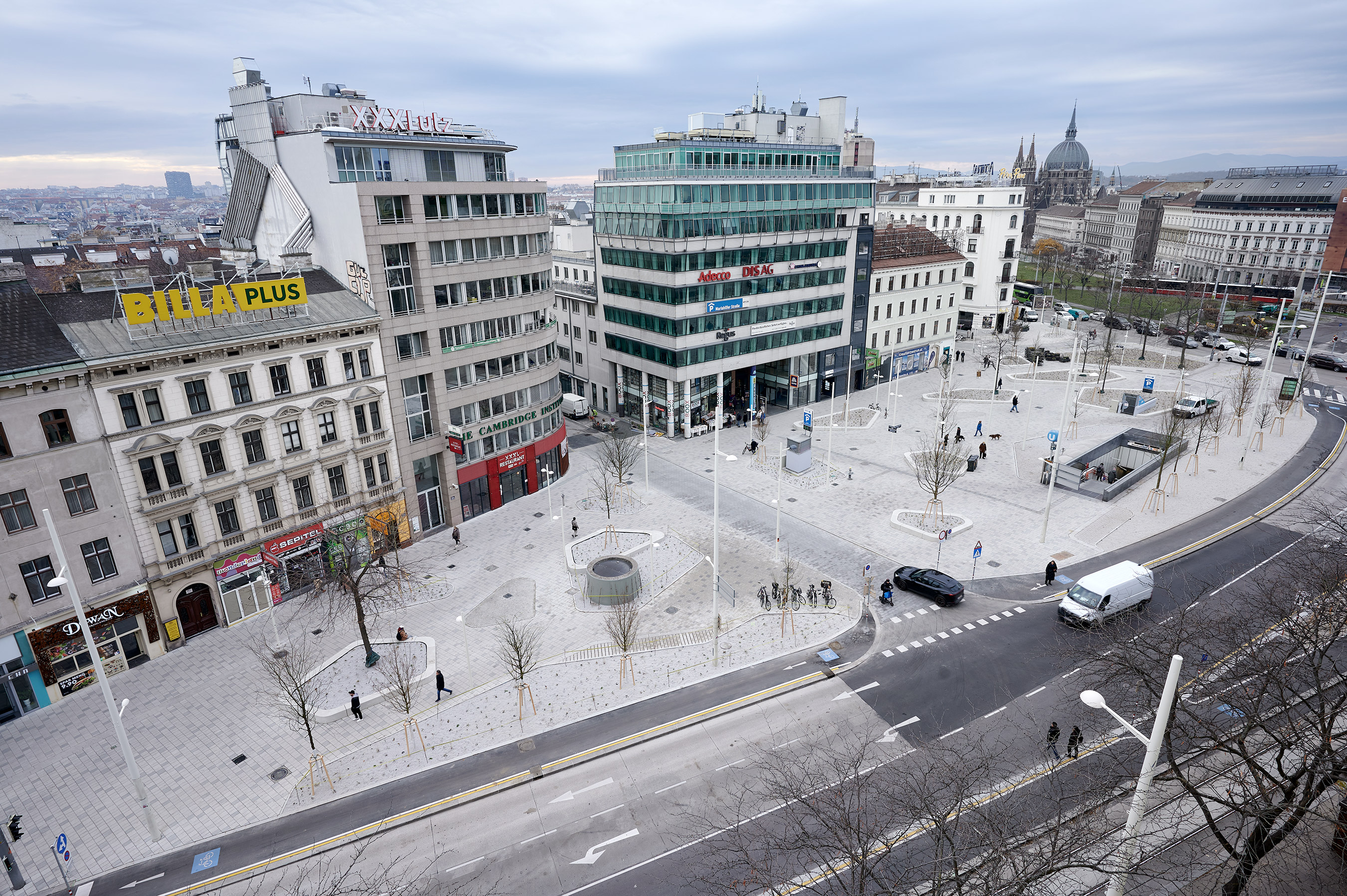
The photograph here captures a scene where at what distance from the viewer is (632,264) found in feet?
218

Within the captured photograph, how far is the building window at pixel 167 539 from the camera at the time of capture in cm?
3503

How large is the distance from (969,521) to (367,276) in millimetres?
42941

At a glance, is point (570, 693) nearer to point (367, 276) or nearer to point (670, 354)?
point (367, 276)

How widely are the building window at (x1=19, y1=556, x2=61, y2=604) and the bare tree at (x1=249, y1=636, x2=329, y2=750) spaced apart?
8.97 metres

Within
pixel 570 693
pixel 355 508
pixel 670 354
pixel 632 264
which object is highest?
pixel 632 264

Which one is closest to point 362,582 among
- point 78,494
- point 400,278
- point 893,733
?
point 78,494

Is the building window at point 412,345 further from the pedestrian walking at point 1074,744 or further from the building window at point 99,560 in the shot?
the pedestrian walking at point 1074,744

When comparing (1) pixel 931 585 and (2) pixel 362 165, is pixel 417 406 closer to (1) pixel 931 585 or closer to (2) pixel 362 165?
(2) pixel 362 165

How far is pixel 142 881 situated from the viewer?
2386cm

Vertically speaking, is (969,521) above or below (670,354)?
below

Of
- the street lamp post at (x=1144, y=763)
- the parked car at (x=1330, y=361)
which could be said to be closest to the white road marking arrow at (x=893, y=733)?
the street lamp post at (x=1144, y=763)

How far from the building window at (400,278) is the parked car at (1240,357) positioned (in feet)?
320

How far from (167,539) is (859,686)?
35.8 meters

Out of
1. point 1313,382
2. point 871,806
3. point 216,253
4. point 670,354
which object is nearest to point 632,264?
point 670,354
